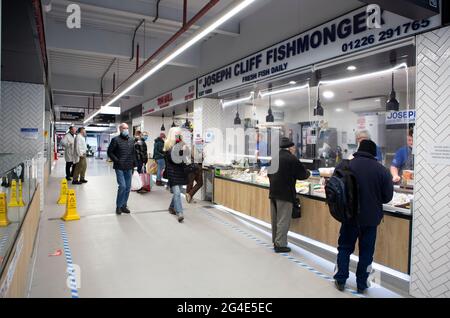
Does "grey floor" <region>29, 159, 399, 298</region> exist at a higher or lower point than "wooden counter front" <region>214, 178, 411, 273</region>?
lower

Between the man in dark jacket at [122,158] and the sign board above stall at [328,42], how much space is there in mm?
2415

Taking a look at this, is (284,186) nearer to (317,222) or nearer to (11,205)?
(317,222)

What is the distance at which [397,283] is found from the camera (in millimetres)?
3594

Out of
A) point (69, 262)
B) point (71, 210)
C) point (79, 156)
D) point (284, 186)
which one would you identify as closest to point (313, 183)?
point (284, 186)

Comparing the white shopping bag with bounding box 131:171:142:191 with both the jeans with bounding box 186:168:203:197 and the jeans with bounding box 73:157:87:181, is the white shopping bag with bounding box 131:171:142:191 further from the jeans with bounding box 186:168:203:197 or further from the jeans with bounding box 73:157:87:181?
the jeans with bounding box 73:157:87:181

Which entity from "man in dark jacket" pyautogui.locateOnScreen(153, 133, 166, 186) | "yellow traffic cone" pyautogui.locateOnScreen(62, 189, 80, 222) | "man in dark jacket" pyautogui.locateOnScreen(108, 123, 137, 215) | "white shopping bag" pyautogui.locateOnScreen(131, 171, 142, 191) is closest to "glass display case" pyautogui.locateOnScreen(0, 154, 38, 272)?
"yellow traffic cone" pyautogui.locateOnScreen(62, 189, 80, 222)

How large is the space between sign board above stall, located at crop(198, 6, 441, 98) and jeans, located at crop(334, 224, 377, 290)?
214 cm

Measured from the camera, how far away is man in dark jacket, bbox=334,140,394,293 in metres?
3.16

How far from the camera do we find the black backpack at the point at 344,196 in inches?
124

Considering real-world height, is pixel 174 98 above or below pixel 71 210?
above

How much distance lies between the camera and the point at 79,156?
10.5 meters

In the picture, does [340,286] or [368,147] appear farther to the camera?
[340,286]

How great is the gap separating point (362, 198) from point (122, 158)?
449 cm
